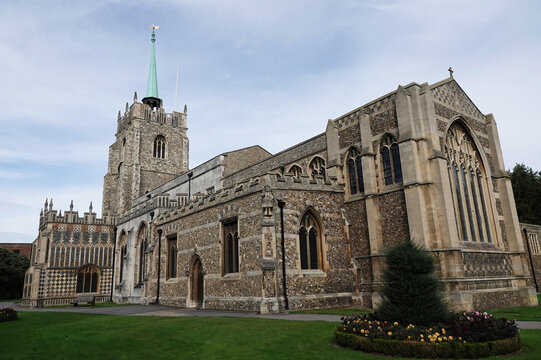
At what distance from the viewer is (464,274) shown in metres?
17.3

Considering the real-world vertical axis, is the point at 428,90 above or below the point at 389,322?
above

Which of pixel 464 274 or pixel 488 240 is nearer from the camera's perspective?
pixel 464 274

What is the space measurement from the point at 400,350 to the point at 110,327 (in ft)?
33.1

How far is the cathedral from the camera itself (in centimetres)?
1767

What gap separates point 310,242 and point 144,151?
3815cm

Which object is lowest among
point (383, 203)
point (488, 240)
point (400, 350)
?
point (400, 350)

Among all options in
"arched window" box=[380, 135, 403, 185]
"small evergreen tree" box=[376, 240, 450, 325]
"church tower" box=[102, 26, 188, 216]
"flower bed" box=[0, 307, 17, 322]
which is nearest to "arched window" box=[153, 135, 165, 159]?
"church tower" box=[102, 26, 188, 216]

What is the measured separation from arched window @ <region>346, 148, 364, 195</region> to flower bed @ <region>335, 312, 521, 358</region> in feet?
40.1

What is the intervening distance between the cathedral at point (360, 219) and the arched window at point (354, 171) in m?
0.06

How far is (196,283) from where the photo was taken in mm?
23625

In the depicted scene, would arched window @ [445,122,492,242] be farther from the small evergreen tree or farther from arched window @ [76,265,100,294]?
arched window @ [76,265,100,294]

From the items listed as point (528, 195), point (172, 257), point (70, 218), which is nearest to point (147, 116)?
point (70, 218)

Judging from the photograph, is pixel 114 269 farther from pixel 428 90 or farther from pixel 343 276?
pixel 428 90

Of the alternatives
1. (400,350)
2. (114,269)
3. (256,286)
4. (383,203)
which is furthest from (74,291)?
(400,350)
